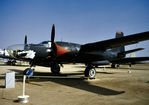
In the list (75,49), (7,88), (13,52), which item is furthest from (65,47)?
(7,88)

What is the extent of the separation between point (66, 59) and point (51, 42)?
207 centimetres

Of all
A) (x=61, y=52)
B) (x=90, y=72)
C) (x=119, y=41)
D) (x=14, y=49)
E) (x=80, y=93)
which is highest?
(x=119, y=41)

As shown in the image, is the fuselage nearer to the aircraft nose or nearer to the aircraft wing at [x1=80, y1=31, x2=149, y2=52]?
the aircraft nose

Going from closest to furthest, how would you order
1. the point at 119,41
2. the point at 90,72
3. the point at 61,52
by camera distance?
1. the point at 119,41
2. the point at 61,52
3. the point at 90,72

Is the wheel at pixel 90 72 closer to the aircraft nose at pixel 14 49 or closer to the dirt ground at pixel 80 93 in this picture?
the dirt ground at pixel 80 93

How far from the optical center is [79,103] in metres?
5.00

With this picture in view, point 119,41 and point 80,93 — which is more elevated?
point 119,41

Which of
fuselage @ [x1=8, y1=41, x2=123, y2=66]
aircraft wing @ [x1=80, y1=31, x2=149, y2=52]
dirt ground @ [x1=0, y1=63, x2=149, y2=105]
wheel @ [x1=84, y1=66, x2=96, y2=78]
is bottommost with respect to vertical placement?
dirt ground @ [x1=0, y1=63, x2=149, y2=105]

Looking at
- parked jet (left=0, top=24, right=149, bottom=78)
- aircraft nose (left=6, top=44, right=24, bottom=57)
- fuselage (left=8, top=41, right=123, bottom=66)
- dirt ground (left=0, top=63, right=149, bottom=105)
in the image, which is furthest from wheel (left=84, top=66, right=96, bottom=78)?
aircraft nose (left=6, top=44, right=24, bottom=57)

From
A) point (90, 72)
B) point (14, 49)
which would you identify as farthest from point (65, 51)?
point (14, 49)

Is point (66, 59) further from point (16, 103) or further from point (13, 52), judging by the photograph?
point (16, 103)

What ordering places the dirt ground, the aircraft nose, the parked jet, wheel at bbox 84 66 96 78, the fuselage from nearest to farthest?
the dirt ground
the parked jet
the aircraft nose
the fuselage
wheel at bbox 84 66 96 78

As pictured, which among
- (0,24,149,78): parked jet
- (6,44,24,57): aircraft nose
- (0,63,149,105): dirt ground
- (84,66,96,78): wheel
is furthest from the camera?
(84,66,96,78): wheel

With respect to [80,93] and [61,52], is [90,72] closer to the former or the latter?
[61,52]
